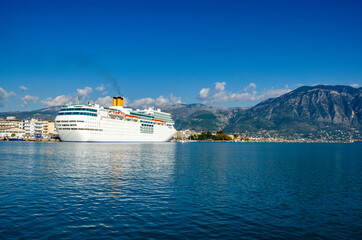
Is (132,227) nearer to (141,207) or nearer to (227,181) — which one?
(141,207)

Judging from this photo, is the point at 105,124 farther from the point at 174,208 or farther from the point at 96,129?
the point at 174,208

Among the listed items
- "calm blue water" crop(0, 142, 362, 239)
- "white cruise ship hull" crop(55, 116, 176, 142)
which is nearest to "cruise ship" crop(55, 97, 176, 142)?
"white cruise ship hull" crop(55, 116, 176, 142)

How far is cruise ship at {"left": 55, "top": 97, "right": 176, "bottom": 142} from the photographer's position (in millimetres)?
130500

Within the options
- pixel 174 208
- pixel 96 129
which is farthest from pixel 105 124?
pixel 174 208

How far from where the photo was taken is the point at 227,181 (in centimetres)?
3350

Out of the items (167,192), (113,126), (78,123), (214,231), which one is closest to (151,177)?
(167,192)

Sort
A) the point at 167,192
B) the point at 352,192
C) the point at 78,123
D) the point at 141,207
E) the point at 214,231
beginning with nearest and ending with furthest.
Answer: the point at 214,231 < the point at 141,207 < the point at 167,192 < the point at 352,192 < the point at 78,123

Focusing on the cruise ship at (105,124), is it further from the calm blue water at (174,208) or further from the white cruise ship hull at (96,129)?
the calm blue water at (174,208)

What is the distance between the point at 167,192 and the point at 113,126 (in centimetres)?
12471

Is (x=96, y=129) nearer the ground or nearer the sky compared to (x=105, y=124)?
nearer the ground

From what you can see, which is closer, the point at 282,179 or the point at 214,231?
the point at 214,231

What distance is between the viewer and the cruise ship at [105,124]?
13050 centimetres

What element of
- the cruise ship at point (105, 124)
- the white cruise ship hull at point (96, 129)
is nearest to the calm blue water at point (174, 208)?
the white cruise ship hull at point (96, 129)

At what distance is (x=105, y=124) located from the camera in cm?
14050
